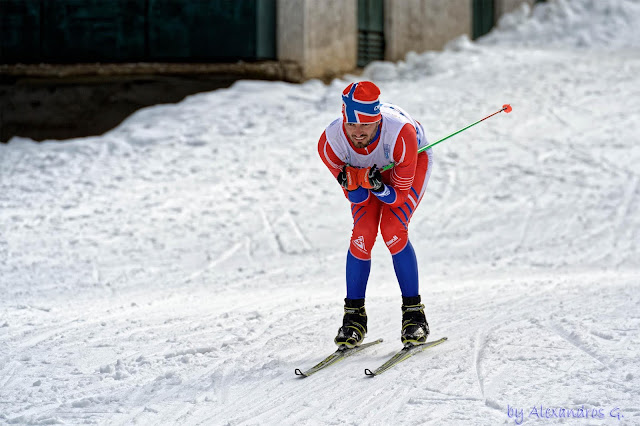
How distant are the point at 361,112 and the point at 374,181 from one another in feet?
1.36

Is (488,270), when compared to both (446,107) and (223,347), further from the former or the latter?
(446,107)

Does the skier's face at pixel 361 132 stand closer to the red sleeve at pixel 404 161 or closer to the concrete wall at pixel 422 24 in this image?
the red sleeve at pixel 404 161

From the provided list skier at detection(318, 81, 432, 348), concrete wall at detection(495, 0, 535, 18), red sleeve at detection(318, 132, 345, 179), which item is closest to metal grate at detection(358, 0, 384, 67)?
concrete wall at detection(495, 0, 535, 18)

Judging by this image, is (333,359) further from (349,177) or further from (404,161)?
(404,161)

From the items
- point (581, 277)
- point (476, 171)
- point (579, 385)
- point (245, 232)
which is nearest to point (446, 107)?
point (476, 171)

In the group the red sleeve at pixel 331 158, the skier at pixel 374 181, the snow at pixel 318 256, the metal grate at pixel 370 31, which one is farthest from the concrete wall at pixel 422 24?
the red sleeve at pixel 331 158

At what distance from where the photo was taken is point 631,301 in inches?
232

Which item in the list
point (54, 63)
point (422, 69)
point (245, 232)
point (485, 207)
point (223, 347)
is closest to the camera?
point (223, 347)

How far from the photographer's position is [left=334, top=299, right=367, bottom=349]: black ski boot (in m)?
4.79

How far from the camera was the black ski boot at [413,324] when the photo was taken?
15.6ft

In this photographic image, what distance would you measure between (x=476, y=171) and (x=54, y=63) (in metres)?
8.67

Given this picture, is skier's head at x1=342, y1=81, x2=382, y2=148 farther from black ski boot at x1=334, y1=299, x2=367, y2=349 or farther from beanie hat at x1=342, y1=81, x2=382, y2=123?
black ski boot at x1=334, y1=299, x2=367, y2=349

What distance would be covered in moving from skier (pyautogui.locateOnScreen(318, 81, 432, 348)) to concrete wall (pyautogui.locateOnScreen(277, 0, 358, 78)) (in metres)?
10.8

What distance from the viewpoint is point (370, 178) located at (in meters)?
4.48
